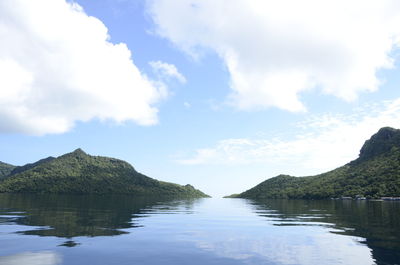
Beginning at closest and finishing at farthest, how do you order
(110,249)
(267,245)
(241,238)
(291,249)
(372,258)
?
(372,258), (110,249), (291,249), (267,245), (241,238)

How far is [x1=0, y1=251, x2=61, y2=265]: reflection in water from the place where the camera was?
20.9 metres

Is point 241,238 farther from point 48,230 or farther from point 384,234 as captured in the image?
point 48,230

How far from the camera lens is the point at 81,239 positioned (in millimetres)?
30516

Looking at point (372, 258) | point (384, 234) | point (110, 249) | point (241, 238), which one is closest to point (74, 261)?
point (110, 249)

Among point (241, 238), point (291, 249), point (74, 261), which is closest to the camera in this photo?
point (74, 261)

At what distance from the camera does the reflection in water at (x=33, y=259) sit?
2087 cm

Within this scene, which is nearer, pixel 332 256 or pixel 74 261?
pixel 74 261

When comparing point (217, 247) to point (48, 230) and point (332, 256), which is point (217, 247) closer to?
point (332, 256)

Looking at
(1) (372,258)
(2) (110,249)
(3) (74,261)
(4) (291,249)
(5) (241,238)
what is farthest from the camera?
(5) (241,238)

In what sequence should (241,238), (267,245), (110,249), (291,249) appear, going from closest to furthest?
(110,249)
(291,249)
(267,245)
(241,238)

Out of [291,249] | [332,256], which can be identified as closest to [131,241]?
[291,249]

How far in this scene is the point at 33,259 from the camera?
71.7ft

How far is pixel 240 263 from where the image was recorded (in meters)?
22.3

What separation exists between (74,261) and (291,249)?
19.7m
